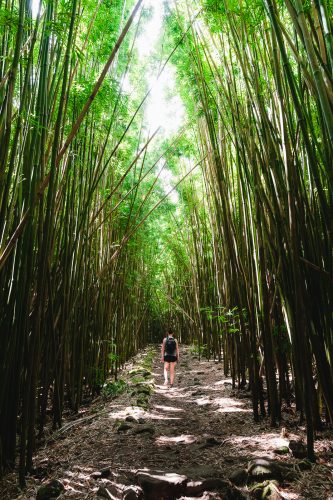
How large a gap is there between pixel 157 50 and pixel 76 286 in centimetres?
362

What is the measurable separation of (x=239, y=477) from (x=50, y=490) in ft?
2.83

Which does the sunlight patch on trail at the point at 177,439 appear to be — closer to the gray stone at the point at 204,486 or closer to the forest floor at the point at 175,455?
the forest floor at the point at 175,455

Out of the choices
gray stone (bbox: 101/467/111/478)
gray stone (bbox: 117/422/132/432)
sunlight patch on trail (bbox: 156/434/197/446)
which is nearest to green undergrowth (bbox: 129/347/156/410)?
gray stone (bbox: 117/422/132/432)

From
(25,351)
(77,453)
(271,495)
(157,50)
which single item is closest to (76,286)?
(25,351)

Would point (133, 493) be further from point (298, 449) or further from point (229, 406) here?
point (229, 406)

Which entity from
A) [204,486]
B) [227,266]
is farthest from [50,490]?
[227,266]

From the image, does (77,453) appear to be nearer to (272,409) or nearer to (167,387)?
(272,409)

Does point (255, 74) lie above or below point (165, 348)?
above

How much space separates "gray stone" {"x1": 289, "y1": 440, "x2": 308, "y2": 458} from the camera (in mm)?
1687

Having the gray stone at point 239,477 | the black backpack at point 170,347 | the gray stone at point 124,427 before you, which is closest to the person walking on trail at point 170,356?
the black backpack at point 170,347

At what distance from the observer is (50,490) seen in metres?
1.54

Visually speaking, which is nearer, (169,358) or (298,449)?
(298,449)

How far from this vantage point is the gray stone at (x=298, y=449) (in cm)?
169

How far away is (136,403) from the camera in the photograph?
129 inches
